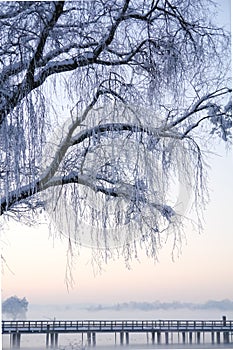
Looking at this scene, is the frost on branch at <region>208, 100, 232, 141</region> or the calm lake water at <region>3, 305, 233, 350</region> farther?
the frost on branch at <region>208, 100, 232, 141</region>

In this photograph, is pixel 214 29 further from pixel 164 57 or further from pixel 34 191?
pixel 34 191

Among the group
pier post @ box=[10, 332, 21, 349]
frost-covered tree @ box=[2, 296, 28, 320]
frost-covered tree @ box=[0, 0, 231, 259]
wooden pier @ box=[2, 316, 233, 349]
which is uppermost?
frost-covered tree @ box=[0, 0, 231, 259]

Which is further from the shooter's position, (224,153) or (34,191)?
(224,153)

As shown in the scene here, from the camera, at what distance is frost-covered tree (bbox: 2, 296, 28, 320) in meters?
3.09

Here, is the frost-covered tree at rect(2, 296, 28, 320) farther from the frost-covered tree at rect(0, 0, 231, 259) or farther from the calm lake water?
the frost-covered tree at rect(0, 0, 231, 259)

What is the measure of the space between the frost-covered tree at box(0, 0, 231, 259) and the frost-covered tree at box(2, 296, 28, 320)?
13.8 inches

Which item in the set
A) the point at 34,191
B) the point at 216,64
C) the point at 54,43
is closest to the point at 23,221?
the point at 34,191

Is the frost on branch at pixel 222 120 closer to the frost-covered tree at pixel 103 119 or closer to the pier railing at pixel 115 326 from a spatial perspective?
the frost-covered tree at pixel 103 119

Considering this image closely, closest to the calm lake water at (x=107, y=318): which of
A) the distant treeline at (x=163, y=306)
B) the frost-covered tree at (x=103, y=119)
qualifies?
the distant treeline at (x=163, y=306)

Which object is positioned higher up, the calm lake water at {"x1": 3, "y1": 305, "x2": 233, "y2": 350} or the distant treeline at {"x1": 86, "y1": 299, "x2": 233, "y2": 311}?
the distant treeline at {"x1": 86, "y1": 299, "x2": 233, "y2": 311}

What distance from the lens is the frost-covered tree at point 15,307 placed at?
10.1 ft

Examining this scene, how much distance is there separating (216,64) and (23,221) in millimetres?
1108

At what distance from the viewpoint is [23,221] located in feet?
10.3

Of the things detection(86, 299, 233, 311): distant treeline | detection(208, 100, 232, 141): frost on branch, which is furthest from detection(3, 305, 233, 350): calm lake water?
detection(208, 100, 232, 141): frost on branch
